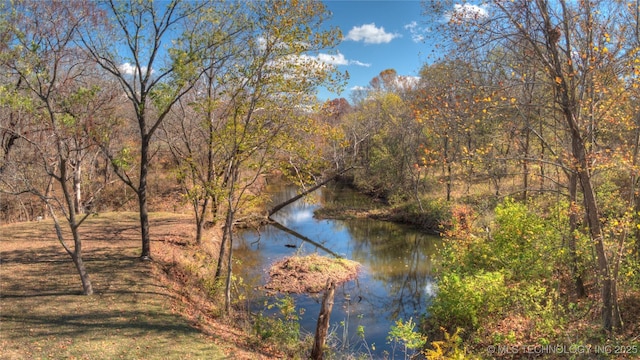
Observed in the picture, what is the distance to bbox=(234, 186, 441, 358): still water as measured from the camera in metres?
12.7

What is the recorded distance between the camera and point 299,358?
9328 mm

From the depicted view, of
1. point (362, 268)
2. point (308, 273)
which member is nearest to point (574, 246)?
point (362, 268)

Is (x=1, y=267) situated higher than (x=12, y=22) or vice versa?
(x=12, y=22)

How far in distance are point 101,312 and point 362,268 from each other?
11491 mm

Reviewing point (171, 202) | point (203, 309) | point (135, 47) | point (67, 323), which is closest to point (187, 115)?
point (135, 47)

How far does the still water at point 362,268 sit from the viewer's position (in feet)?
41.6

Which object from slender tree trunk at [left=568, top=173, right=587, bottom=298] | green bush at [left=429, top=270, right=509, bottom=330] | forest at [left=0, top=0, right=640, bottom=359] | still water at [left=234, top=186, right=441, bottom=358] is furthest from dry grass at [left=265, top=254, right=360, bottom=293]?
slender tree trunk at [left=568, top=173, right=587, bottom=298]

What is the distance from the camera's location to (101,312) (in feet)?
30.7

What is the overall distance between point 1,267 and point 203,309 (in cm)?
→ 641

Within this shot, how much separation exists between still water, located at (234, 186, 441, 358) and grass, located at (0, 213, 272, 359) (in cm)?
357

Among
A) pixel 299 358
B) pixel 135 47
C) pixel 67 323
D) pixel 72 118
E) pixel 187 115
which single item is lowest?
pixel 299 358

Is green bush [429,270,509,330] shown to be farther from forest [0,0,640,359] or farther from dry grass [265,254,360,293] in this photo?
dry grass [265,254,360,293]

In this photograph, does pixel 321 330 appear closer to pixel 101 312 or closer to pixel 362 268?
pixel 101 312

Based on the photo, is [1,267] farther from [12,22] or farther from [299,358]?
[299,358]
